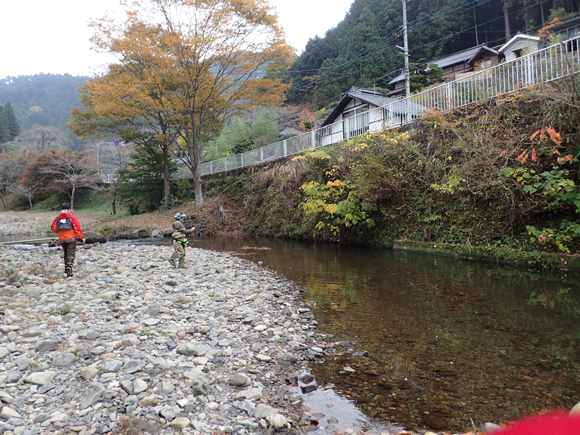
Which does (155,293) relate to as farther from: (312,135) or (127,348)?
(312,135)

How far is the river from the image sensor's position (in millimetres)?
→ 3234

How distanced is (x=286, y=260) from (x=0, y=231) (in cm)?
2376

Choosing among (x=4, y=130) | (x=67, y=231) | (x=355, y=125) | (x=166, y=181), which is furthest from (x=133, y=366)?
(x=4, y=130)

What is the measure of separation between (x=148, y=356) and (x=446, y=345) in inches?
135

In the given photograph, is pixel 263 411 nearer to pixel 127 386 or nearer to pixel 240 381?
pixel 240 381

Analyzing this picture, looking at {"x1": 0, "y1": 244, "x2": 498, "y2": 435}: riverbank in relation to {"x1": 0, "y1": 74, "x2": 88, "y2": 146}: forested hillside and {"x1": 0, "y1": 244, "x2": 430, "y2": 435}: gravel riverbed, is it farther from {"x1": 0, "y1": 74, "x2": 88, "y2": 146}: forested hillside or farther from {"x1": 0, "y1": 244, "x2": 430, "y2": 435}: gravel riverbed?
{"x1": 0, "y1": 74, "x2": 88, "y2": 146}: forested hillside

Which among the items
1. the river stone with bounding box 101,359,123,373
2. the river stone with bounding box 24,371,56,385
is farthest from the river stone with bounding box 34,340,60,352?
the river stone with bounding box 101,359,123,373

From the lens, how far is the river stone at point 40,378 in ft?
10.5

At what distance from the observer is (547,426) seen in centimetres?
52

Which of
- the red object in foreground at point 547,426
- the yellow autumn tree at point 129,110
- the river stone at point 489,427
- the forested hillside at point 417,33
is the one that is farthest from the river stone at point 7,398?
the forested hillside at point 417,33

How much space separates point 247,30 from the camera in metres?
18.2

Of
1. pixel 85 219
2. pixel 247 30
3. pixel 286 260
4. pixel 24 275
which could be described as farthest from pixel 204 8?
pixel 85 219

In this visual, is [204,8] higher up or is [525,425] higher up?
[204,8]

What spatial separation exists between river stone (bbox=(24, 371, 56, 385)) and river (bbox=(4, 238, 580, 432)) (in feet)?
7.60
